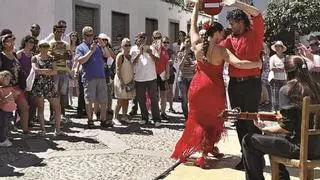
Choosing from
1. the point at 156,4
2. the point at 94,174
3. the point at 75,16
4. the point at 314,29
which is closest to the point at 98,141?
the point at 94,174

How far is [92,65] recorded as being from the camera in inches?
371

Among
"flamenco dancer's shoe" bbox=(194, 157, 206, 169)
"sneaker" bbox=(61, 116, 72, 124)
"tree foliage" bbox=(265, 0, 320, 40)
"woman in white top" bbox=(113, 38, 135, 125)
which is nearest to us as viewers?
"flamenco dancer's shoe" bbox=(194, 157, 206, 169)

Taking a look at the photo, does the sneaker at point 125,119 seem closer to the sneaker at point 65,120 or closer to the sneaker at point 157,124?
the sneaker at point 157,124

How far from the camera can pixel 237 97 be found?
6430 millimetres

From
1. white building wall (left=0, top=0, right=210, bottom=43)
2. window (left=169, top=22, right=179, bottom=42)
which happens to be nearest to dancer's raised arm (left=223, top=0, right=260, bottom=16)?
white building wall (left=0, top=0, right=210, bottom=43)

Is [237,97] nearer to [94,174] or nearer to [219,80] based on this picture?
[219,80]

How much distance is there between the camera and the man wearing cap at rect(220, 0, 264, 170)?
6.28 m

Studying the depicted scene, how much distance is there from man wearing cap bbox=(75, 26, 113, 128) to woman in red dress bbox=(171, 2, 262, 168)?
111 inches

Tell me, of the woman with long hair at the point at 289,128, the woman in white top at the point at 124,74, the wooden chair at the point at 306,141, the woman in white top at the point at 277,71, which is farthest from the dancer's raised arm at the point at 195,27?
the woman in white top at the point at 277,71

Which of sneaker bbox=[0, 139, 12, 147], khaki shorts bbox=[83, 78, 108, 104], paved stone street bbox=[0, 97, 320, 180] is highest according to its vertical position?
khaki shorts bbox=[83, 78, 108, 104]

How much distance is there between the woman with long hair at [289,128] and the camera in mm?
4676

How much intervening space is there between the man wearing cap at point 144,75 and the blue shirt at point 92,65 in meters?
0.88

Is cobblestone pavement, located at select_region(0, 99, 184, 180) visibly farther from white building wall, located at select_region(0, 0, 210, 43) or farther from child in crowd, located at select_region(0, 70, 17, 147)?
white building wall, located at select_region(0, 0, 210, 43)

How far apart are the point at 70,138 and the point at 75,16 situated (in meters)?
9.89
